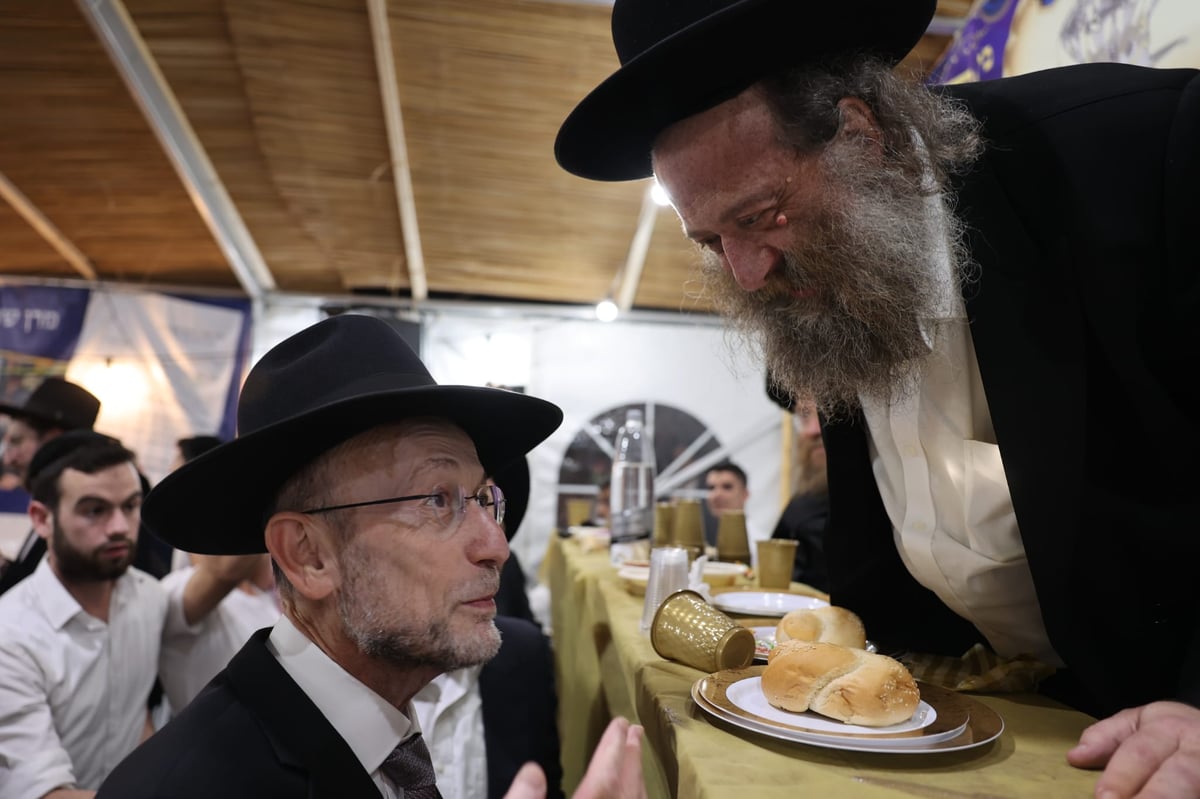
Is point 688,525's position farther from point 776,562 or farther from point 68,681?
point 68,681

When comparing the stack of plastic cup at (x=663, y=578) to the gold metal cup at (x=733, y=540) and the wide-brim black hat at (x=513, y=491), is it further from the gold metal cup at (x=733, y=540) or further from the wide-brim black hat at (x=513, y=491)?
the gold metal cup at (x=733, y=540)

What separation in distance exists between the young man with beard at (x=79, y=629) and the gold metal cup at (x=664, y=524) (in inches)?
77.1

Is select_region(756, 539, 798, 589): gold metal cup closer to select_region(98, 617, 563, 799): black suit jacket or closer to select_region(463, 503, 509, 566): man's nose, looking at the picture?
select_region(463, 503, 509, 566): man's nose

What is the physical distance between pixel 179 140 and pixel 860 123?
6226 millimetres

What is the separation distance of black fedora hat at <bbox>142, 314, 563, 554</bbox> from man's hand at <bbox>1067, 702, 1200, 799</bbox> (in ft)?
3.49

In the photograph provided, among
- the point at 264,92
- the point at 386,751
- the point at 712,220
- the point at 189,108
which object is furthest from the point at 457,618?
the point at 189,108

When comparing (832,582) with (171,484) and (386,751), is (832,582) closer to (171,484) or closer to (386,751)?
(386,751)

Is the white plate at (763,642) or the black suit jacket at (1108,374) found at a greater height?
the black suit jacket at (1108,374)

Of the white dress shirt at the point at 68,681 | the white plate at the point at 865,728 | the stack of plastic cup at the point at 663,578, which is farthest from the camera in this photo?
the white dress shirt at the point at 68,681

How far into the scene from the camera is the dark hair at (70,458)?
10.4 ft

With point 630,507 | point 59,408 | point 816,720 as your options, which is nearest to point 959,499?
point 816,720

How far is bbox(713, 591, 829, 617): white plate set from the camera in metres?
1.97

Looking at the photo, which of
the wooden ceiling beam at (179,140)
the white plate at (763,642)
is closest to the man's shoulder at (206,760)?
the white plate at (763,642)

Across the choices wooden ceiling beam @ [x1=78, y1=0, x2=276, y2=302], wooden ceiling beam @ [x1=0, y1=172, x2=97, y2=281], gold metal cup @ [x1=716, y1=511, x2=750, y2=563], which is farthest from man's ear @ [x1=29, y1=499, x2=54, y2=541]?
wooden ceiling beam @ [x1=0, y1=172, x2=97, y2=281]
